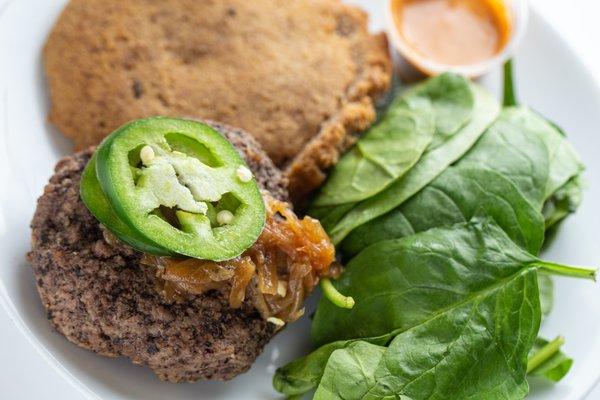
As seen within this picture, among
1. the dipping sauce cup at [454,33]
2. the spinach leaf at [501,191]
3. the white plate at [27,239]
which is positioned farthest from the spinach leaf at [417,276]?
the dipping sauce cup at [454,33]

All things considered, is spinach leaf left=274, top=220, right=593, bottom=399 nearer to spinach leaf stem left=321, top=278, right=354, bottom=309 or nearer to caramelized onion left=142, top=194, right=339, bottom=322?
spinach leaf stem left=321, top=278, right=354, bottom=309

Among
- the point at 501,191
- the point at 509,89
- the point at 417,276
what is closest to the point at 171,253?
the point at 417,276

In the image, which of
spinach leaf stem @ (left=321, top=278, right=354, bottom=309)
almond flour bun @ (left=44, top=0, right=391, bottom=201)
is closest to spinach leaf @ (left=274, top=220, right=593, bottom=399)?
spinach leaf stem @ (left=321, top=278, right=354, bottom=309)

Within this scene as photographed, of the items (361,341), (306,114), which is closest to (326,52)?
(306,114)

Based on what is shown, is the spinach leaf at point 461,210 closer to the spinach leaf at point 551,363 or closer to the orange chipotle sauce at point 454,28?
the spinach leaf at point 551,363

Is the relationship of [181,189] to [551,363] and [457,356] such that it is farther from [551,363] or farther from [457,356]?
[551,363]

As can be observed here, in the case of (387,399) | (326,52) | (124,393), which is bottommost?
(124,393)

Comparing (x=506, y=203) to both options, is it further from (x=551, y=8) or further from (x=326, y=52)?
(x=551, y=8)
